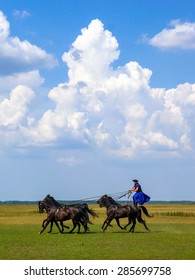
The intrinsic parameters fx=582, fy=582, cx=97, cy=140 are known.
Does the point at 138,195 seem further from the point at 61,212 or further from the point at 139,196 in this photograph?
the point at 61,212

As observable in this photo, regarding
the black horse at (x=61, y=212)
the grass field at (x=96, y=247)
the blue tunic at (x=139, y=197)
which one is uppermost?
the blue tunic at (x=139, y=197)

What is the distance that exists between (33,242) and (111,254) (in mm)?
5139

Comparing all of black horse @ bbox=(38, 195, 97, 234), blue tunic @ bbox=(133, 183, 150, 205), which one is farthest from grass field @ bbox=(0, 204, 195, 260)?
blue tunic @ bbox=(133, 183, 150, 205)

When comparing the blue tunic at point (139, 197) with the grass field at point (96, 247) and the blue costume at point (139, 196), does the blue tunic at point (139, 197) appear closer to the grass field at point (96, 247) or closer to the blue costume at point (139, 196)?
the blue costume at point (139, 196)

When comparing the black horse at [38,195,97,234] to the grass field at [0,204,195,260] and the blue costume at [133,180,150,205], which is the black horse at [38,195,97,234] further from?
the blue costume at [133,180,150,205]

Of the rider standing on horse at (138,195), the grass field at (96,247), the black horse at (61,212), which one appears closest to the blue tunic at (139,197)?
the rider standing on horse at (138,195)

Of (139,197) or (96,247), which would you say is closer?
(96,247)

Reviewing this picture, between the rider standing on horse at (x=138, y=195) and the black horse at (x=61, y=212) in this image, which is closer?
the black horse at (x=61, y=212)

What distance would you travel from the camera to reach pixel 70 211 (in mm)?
28141

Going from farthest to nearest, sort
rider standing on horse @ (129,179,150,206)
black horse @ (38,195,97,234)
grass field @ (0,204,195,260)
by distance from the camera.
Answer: rider standing on horse @ (129,179,150,206)
black horse @ (38,195,97,234)
grass field @ (0,204,195,260)

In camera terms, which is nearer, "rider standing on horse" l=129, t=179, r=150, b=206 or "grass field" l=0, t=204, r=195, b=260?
"grass field" l=0, t=204, r=195, b=260

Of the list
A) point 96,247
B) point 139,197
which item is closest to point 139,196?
point 139,197

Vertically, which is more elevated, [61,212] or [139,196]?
[139,196]
